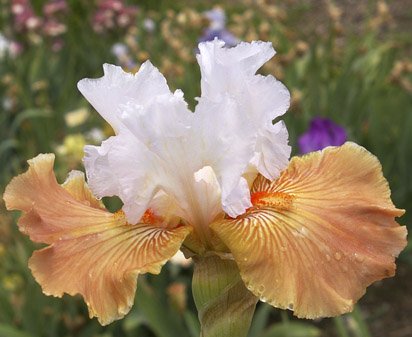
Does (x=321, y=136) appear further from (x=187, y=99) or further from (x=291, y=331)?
(x=187, y=99)

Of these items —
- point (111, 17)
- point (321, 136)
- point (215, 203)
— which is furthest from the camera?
point (111, 17)

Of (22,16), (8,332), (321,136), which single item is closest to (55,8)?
(22,16)

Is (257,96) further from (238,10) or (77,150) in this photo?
(238,10)

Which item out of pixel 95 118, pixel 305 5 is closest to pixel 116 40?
pixel 95 118

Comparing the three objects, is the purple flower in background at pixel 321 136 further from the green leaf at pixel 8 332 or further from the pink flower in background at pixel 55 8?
the pink flower in background at pixel 55 8

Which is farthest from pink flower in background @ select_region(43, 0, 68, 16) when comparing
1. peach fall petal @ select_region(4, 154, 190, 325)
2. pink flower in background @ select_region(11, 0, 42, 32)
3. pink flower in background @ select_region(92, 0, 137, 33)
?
peach fall petal @ select_region(4, 154, 190, 325)

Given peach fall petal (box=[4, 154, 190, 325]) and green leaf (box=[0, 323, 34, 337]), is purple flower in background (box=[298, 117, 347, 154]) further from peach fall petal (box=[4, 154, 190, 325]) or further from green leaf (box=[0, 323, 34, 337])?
peach fall petal (box=[4, 154, 190, 325])
